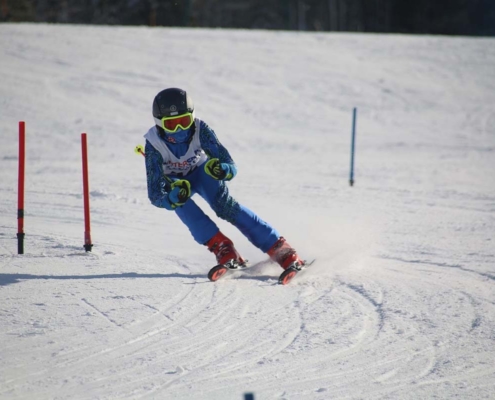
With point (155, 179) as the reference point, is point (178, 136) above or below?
above

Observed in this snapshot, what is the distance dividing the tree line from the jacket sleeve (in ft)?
106

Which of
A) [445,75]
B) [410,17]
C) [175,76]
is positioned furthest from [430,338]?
[410,17]

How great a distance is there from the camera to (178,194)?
5293 millimetres

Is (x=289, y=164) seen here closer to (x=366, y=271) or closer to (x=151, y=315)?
(x=366, y=271)

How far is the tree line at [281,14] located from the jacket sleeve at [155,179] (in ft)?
106

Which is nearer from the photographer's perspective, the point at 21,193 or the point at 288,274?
the point at 288,274

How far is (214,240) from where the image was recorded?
5676 mm

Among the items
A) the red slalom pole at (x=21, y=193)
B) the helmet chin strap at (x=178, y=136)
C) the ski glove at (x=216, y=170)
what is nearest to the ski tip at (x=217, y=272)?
the ski glove at (x=216, y=170)

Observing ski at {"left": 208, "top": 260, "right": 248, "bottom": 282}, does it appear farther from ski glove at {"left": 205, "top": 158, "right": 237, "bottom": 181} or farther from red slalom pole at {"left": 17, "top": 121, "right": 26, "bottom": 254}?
red slalom pole at {"left": 17, "top": 121, "right": 26, "bottom": 254}

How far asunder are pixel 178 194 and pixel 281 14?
4808 cm

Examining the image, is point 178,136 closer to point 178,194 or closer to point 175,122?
point 175,122

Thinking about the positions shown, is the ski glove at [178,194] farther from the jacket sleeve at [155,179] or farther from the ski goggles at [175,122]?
the ski goggles at [175,122]

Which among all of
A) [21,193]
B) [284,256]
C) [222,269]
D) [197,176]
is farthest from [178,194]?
[21,193]

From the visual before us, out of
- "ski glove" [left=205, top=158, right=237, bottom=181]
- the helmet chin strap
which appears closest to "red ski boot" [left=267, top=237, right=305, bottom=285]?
"ski glove" [left=205, top=158, right=237, bottom=181]
